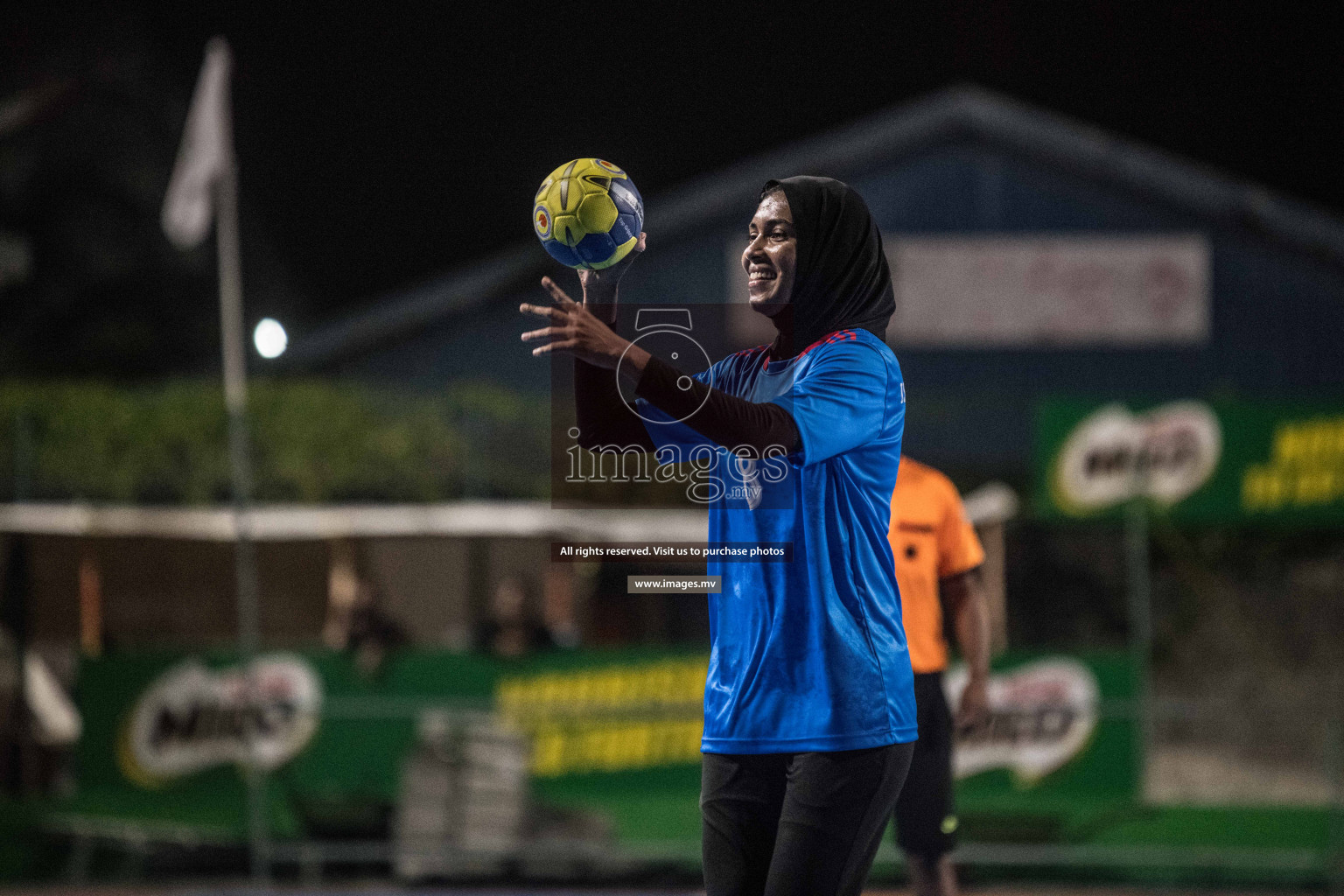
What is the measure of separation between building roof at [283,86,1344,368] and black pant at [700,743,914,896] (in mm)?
13657

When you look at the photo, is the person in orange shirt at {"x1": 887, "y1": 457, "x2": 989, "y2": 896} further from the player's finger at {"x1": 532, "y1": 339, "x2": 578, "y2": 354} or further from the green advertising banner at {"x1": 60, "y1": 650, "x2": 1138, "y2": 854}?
the green advertising banner at {"x1": 60, "y1": 650, "x2": 1138, "y2": 854}

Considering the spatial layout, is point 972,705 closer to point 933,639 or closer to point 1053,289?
point 933,639

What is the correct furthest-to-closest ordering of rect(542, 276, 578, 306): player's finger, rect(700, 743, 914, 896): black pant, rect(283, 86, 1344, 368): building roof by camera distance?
1. rect(283, 86, 1344, 368): building roof
2. rect(700, 743, 914, 896): black pant
3. rect(542, 276, 578, 306): player's finger

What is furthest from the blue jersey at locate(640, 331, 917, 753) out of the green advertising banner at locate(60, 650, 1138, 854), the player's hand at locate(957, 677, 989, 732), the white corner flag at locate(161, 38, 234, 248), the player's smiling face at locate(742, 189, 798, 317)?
the white corner flag at locate(161, 38, 234, 248)

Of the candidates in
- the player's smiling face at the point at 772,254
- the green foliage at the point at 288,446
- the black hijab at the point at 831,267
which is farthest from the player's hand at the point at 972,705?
the green foliage at the point at 288,446

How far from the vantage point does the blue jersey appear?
2.62m

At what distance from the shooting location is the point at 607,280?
2697mm

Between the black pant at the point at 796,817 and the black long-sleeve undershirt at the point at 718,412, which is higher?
the black long-sleeve undershirt at the point at 718,412

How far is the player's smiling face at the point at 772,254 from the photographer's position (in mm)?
2691

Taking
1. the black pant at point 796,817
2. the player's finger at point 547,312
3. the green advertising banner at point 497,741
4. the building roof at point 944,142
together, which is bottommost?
the green advertising banner at point 497,741

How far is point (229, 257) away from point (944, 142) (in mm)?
10087

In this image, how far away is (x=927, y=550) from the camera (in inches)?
209

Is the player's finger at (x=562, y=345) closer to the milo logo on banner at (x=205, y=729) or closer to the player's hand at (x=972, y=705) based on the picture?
the player's hand at (x=972, y=705)

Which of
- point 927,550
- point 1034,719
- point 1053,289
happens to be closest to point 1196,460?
point 1034,719
